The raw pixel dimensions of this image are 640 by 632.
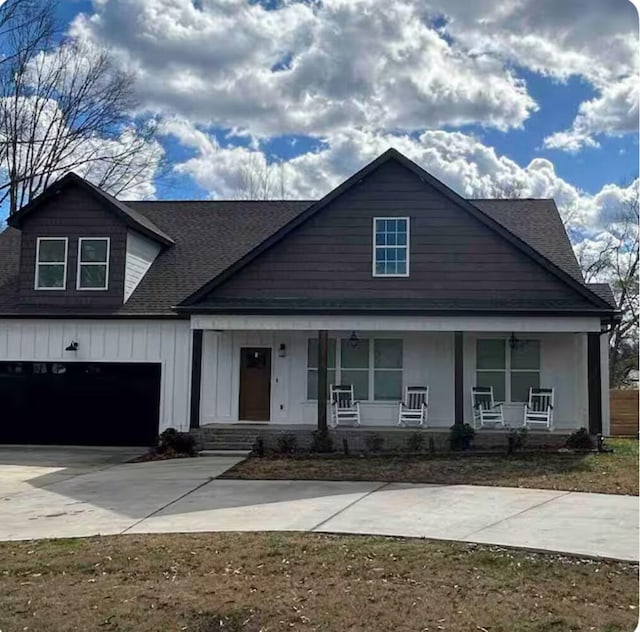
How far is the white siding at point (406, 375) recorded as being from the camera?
15.5 meters

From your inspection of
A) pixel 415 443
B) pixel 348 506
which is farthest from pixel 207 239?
pixel 348 506

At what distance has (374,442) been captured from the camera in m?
13.8

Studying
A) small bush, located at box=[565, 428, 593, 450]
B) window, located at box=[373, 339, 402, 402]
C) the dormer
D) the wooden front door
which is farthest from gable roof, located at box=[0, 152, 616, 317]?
small bush, located at box=[565, 428, 593, 450]

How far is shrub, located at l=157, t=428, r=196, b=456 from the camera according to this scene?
1420 cm

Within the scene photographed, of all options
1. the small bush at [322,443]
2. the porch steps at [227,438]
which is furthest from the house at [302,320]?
the small bush at [322,443]

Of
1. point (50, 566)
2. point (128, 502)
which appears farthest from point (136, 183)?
point (50, 566)

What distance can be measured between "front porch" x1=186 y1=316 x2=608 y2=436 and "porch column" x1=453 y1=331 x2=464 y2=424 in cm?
63

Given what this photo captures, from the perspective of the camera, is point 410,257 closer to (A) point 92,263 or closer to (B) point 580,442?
(B) point 580,442

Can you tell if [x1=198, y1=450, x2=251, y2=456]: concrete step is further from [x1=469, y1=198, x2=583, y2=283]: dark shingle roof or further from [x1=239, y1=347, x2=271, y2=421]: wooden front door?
[x1=469, y1=198, x2=583, y2=283]: dark shingle roof

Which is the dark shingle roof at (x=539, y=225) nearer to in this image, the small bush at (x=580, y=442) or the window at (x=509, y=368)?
the window at (x=509, y=368)

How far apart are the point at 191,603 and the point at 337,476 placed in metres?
6.07

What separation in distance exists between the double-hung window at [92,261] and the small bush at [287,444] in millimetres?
6211

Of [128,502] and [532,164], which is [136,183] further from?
[128,502]

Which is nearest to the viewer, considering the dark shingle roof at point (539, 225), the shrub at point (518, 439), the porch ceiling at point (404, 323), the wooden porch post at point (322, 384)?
the shrub at point (518, 439)
